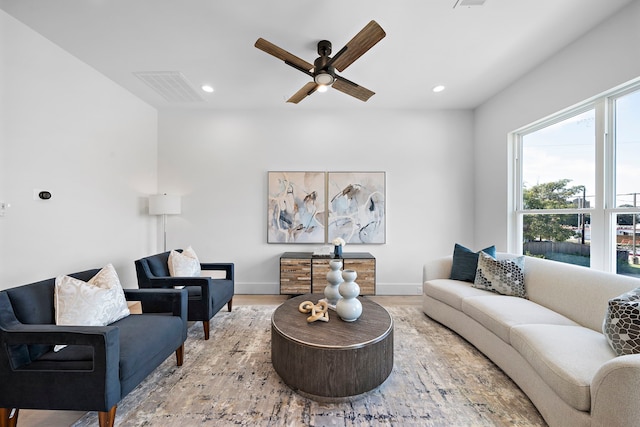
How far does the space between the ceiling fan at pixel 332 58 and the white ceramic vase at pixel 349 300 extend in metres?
1.62

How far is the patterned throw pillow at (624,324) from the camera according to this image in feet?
4.68

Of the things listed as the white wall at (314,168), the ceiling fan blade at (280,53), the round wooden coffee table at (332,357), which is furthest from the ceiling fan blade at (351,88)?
the round wooden coffee table at (332,357)

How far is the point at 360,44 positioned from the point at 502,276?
2509 mm

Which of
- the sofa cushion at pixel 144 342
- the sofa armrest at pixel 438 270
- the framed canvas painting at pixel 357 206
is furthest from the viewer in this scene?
the framed canvas painting at pixel 357 206

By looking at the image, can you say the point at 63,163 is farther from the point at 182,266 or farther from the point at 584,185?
the point at 584,185

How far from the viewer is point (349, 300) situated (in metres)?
2.00

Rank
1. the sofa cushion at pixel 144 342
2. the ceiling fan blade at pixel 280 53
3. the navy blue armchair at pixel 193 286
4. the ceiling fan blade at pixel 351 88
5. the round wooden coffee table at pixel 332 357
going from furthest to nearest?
the navy blue armchair at pixel 193 286, the ceiling fan blade at pixel 351 88, the ceiling fan blade at pixel 280 53, the round wooden coffee table at pixel 332 357, the sofa cushion at pixel 144 342

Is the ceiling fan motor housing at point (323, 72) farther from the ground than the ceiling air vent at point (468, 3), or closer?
closer

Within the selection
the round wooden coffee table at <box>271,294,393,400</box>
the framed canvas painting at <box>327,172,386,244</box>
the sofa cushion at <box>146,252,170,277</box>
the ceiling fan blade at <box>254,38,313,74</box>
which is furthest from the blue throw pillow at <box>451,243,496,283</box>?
the sofa cushion at <box>146,252,170,277</box>

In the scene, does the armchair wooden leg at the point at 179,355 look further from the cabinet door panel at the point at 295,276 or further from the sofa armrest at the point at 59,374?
the cabinet door panel at the point at 295,276

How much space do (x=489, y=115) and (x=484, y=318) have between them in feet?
9.49

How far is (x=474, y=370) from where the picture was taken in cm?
207

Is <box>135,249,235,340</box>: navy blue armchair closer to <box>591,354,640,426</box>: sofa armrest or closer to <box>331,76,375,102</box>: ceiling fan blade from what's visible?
<box>331,76,375,102</box>: ceiling fan blade

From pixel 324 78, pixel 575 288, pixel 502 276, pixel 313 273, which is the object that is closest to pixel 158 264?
pixel 313 273
